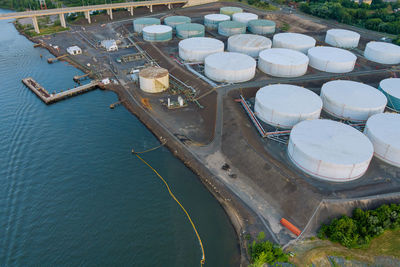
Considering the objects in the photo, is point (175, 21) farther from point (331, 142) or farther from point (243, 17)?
point (331, 142)

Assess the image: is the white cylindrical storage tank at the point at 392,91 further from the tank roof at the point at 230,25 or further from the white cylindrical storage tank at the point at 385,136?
the tank roof at the point at 230,25

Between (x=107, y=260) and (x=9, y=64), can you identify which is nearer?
(x=107, y=260)

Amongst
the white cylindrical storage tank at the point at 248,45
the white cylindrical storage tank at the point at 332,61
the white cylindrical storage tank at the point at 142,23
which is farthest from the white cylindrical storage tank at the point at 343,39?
the white cylindrical storage tank at the point at 142,23

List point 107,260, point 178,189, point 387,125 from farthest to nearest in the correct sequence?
point 387,125 → point 178,189 → point 107,260

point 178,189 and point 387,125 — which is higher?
point 387,125

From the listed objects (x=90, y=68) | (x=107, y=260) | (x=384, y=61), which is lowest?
(x=107, y=260)

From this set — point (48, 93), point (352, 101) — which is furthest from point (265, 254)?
point (48, 93)

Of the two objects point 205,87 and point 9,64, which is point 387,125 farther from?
point 9,64

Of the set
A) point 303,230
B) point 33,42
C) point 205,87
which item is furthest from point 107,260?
point 33,42
